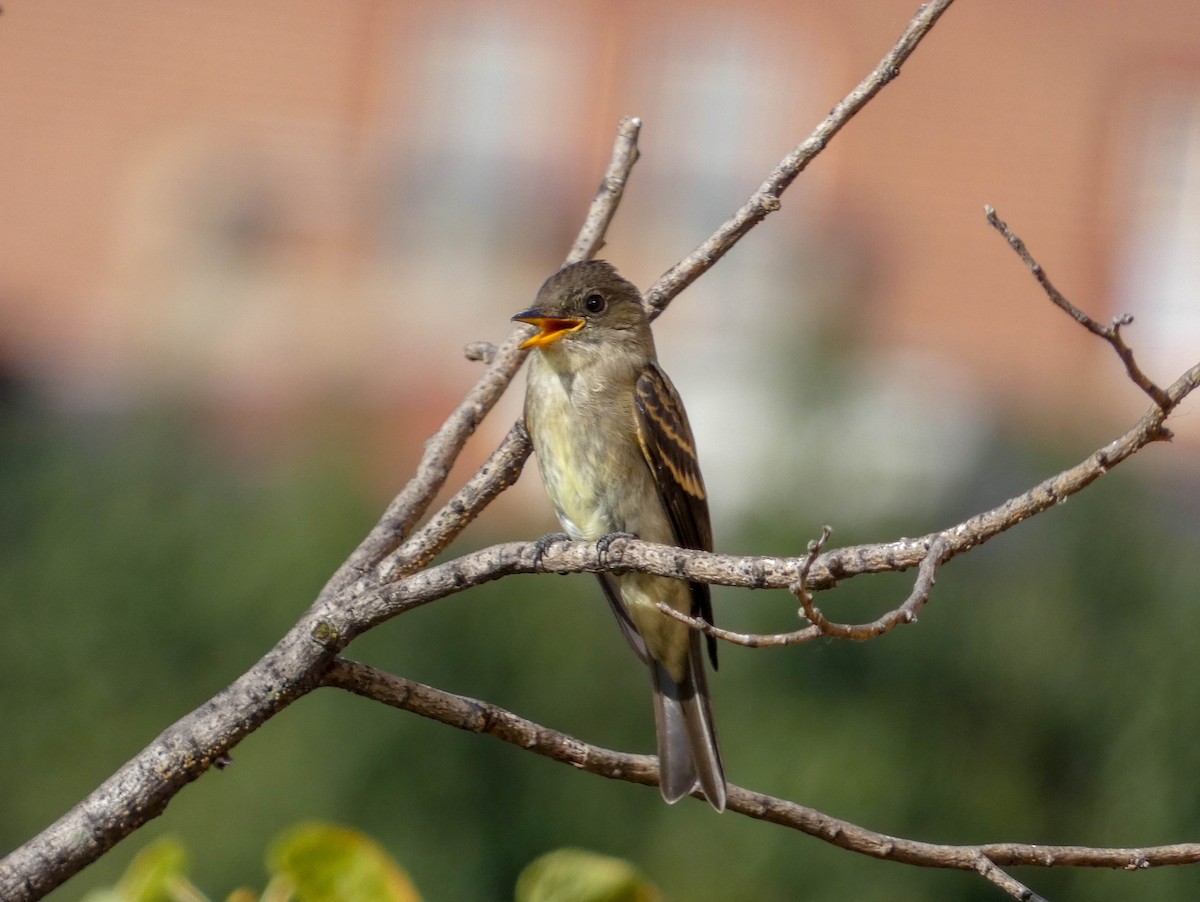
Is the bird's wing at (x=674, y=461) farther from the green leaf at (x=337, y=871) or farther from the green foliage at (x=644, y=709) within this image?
the green leaf at (x=337, y=871)

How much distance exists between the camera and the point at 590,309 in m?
3.77

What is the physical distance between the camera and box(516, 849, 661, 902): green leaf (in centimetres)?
157

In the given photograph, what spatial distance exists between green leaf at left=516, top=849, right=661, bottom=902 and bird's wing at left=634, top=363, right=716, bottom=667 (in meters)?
2.00

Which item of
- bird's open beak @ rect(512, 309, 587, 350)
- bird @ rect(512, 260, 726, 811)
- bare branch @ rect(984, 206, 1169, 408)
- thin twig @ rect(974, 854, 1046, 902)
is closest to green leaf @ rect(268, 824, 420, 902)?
thin twig @ rect(974, 854, 1046, 902)

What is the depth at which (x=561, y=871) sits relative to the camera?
1.58 metres

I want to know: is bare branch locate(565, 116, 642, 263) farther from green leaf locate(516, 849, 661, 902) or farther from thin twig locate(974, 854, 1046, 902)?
green leaf locate(516, 849, 661, 902)

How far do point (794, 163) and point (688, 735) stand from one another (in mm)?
1406

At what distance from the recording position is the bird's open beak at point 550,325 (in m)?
3.58

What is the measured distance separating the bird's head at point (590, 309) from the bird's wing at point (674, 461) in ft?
0.42

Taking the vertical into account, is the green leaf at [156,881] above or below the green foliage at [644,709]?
below

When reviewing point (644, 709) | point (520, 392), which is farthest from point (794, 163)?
point (520, 392)

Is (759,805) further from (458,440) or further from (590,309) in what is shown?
(590,309)

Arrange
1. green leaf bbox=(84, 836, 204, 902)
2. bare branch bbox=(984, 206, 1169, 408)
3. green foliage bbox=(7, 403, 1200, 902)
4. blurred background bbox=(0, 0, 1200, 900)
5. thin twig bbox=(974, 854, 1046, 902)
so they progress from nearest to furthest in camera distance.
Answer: green leaf bbox=(84, 836, 204, 902), bare branch bbox=(984, 206, 1169, 408), thin twig bbox=(974, 854, 1046, 902), green foliage bbox=(7, 403, 1200, 902), blurred background bbox=(0, 0, 1200, 900)

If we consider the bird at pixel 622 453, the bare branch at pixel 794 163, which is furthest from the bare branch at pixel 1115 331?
the bird at pixel 622 453
